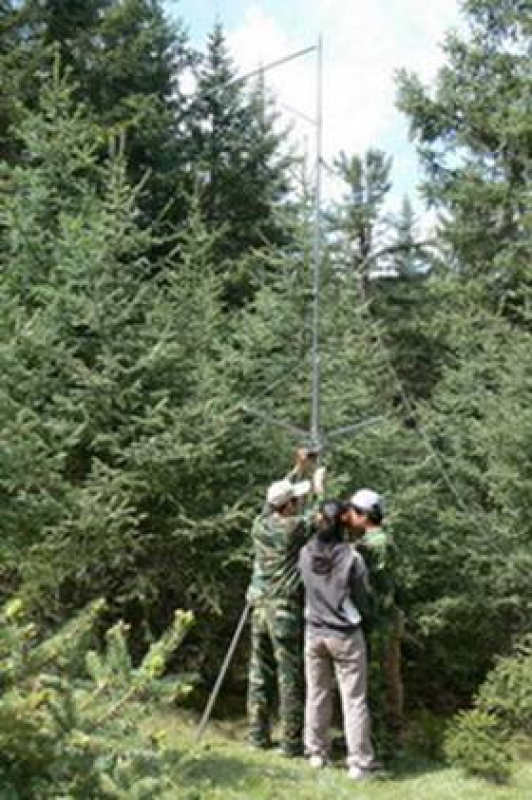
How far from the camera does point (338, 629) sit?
6.86 m

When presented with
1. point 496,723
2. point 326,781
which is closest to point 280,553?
point 326,781

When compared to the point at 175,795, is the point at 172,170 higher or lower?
higher

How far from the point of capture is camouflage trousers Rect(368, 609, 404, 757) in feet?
23.9

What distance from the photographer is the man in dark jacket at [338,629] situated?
6824 mm

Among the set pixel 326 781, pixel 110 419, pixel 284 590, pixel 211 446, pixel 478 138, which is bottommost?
pixel 326 781

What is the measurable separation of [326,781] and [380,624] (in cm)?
113

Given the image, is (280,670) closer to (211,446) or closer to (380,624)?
(380,624)

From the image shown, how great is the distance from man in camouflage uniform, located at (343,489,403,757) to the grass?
0.26 meters

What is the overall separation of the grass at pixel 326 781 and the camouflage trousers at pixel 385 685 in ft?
0.58

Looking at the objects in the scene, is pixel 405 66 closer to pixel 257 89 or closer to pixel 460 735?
pixel 257 89

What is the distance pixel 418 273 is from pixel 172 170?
729 centimetres

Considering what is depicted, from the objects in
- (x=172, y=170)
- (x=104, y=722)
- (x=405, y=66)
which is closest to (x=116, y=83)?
(x=172, y=170)

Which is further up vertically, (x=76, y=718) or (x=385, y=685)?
(x=76, y=718)

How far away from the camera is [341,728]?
8.18m
